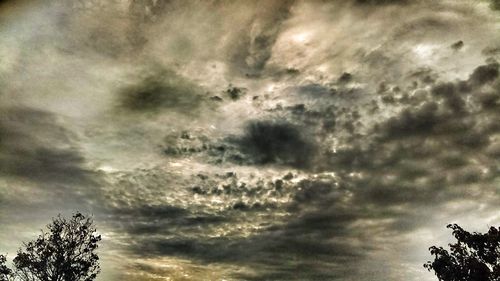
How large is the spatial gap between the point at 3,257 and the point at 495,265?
2674 inches

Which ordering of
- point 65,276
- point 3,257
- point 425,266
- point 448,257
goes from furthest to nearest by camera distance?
point 3,257 < point 65,276 < point 425,266 < point 448,257

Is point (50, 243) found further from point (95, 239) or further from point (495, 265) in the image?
point (495, 265)

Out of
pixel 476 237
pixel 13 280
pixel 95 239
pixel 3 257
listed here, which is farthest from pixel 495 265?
pixel 3 257

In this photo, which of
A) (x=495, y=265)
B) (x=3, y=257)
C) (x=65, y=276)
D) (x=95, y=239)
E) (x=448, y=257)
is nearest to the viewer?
(x=495, y=265)

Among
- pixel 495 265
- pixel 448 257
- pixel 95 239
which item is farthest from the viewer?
pixel 95 239

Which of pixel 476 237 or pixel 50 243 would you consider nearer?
pixel 476 237

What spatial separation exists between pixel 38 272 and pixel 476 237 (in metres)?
55.7

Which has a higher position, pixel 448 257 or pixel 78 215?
pixel 78 215

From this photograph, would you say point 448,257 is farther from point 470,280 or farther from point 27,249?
point 27,249

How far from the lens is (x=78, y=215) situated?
169 ft

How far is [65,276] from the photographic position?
161ft

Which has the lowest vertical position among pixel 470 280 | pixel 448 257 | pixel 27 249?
pixel 470 280

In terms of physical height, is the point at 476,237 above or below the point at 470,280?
above

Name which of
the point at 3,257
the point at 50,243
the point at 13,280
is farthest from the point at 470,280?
the point at 3,257
